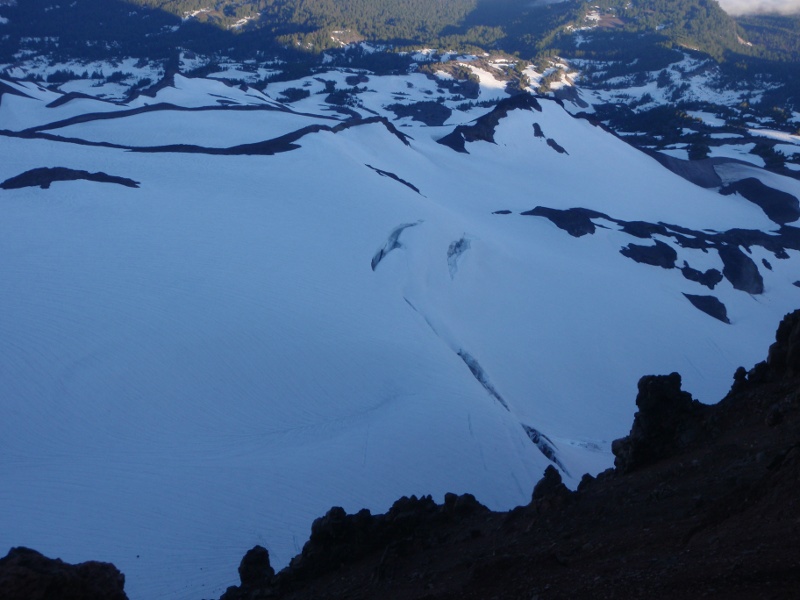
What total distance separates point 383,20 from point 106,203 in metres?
101

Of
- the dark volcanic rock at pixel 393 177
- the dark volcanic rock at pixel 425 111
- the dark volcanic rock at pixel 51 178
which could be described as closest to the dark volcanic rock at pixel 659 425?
the dark volcanic rock at pixel 51 178

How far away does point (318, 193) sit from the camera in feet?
68.7

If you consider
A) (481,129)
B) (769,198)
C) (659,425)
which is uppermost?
(659,425)

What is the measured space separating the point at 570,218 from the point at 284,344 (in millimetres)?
14578

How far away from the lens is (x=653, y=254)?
23.4 m

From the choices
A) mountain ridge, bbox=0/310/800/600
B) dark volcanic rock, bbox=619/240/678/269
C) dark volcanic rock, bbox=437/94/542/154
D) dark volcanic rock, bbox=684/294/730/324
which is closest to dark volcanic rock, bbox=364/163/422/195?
dark volcanic rock, bbox=619/240/678/269

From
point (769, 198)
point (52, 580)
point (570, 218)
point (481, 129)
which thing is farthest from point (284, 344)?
point (769, 198)

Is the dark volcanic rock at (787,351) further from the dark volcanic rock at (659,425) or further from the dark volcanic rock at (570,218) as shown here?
the dark volcanic rock at (570,218)

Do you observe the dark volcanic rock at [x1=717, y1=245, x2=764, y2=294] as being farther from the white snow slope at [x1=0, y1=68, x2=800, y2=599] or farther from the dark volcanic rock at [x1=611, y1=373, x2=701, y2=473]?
the dark volcanic rock at [x1=611, y1=373, x2=701, y2=473]

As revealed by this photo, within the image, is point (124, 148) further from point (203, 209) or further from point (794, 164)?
point (794, 164)

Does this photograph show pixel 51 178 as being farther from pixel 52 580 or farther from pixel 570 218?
pixel 570 218

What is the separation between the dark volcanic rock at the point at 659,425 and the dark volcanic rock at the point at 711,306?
49.0 ft

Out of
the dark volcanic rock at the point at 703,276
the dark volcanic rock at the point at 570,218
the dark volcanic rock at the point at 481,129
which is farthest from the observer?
the dark volcanic rock at the point at 481,129

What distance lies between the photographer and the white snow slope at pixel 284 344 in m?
9.91
